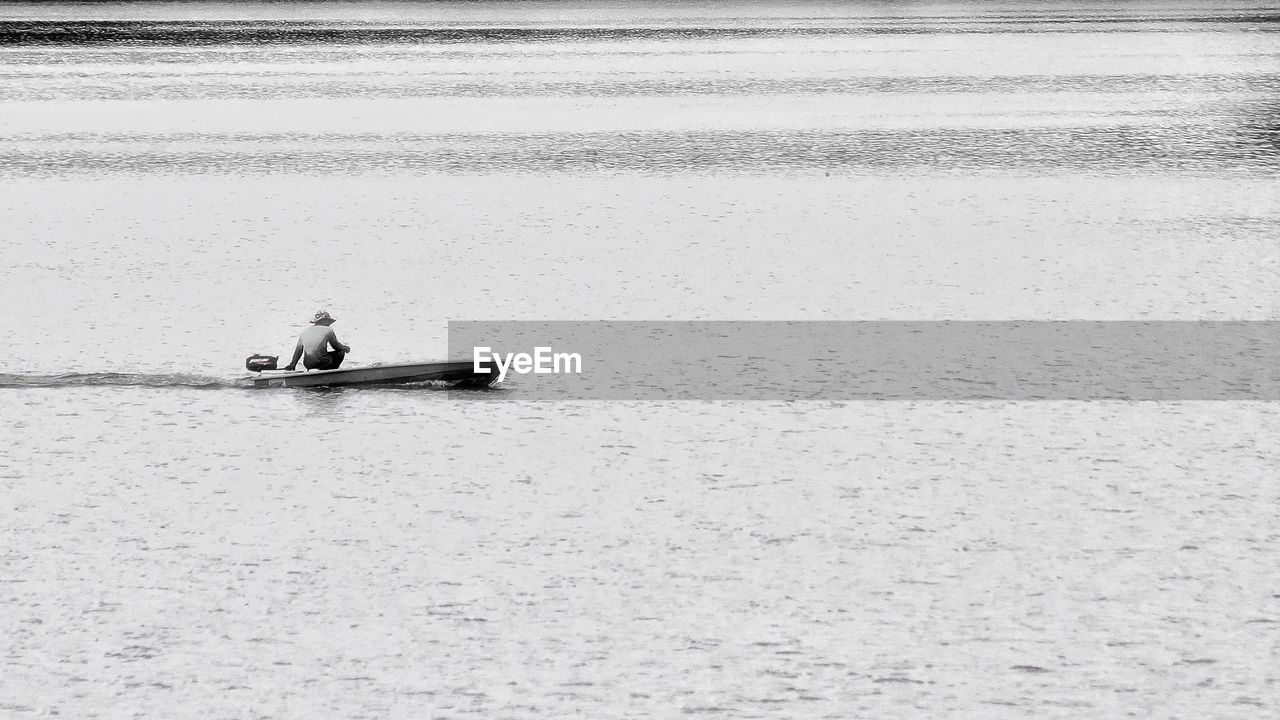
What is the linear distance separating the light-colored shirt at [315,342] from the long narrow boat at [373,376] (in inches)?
1.7

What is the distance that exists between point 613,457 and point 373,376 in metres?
0.90

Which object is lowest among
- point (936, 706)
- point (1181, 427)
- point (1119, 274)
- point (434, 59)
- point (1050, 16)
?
point (936, 706)

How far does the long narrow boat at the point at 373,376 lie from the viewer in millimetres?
4355

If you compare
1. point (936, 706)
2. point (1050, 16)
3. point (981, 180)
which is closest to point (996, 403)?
point (936, 706)

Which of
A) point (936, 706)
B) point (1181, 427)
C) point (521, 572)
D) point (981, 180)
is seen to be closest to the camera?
point (936, 706)

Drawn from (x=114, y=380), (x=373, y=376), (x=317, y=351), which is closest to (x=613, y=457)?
(x=373, y=376)

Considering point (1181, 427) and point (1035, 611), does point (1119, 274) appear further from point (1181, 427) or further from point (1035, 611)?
point (1035, 611)

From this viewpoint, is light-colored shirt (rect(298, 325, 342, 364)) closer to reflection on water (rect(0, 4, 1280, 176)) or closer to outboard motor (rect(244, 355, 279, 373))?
outboard motor (rect(244, 355, 279, 373))

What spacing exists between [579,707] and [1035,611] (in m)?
0.83

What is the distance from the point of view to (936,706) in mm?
2467

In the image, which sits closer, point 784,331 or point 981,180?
point 784,331

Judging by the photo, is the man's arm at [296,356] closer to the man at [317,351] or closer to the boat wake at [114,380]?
the man at [317,351]

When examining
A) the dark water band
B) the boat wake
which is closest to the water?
the boat wake

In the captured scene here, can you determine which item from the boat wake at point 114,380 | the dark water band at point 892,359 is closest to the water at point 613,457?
the boat wake at point 114,380
